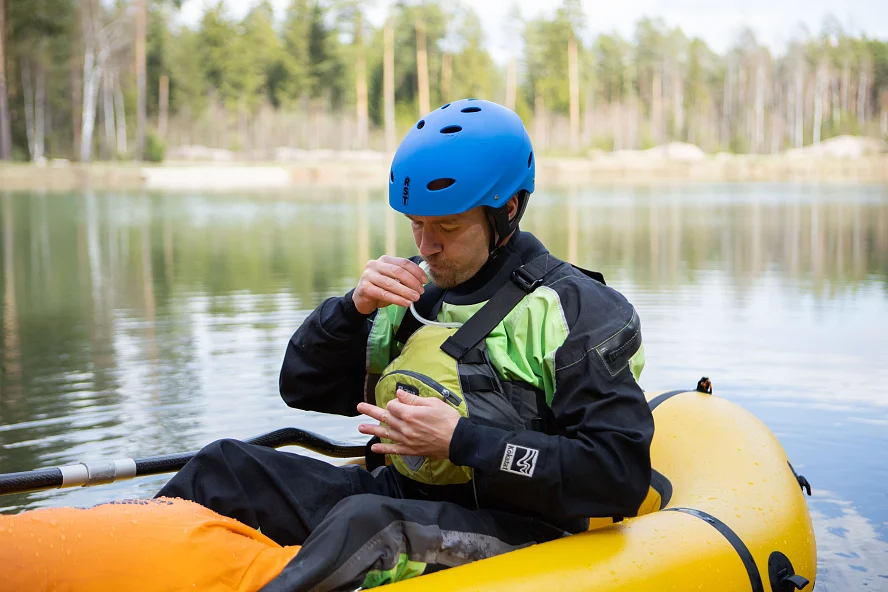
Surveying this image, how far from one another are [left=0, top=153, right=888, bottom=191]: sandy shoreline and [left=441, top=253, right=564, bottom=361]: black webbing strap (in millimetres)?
33264

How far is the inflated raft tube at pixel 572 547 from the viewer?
1907 millimetres

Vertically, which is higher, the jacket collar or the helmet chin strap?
the helmet chin strap

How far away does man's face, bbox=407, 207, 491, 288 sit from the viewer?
244cm

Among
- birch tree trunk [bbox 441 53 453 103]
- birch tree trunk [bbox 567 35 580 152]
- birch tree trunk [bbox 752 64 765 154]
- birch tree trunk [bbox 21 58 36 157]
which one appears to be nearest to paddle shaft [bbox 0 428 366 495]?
birch tree trunk [bbox 21 58 36 157]

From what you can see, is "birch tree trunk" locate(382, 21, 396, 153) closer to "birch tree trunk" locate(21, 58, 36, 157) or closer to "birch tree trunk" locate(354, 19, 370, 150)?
"birch tree trunk" locate(354, 19, 370, 150)

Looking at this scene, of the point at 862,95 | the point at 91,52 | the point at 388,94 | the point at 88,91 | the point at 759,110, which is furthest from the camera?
the point at 862,95

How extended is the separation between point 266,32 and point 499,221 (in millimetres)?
61981

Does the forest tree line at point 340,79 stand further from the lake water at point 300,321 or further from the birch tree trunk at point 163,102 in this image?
the lake water at point 300,321

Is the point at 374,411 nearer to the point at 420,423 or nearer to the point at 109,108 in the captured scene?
the point at 420,423

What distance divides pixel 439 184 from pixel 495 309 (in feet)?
1.06

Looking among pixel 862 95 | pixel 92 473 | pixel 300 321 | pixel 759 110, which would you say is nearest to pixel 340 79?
pixel 759 110

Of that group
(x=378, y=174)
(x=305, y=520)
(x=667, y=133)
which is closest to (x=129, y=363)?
(x=305, y=520)

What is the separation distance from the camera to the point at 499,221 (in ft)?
8.06

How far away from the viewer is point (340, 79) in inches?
2360
